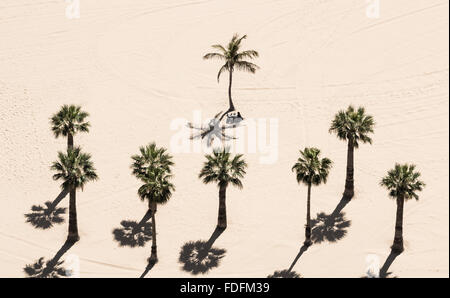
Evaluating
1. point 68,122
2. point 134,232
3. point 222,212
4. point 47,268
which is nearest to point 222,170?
point 222,212

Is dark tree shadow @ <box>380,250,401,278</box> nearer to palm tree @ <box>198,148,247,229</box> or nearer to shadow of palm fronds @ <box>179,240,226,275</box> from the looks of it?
shadow of palm fronds @ <box>179,240,226,275</box>

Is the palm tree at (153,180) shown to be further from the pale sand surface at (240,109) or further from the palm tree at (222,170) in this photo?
the pale sand surface at (240,109)

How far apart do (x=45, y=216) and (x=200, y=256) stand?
49.7 feet

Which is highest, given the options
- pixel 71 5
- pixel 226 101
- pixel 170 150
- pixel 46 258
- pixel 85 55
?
pixel 71 5

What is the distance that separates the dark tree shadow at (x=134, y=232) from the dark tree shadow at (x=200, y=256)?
3604mm

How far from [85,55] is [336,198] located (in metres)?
40.2

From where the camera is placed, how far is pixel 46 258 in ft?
238

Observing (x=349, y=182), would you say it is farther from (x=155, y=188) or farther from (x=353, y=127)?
(x=155, y=188)

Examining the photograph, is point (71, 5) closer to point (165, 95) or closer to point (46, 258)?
point (165, 95)

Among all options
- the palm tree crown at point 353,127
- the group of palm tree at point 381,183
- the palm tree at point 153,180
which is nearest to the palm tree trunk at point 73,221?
the palm tree at point 153,180

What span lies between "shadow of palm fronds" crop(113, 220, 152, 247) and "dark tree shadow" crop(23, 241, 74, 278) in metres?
5.08

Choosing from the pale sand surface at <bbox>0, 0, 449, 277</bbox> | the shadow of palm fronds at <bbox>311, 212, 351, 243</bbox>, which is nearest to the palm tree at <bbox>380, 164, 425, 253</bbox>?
the pale sand surface at <bbox>0, 0, 449, 277</bbox>

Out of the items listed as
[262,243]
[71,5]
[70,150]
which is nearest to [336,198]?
[262,243]

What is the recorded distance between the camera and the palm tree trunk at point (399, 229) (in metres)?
70.6
